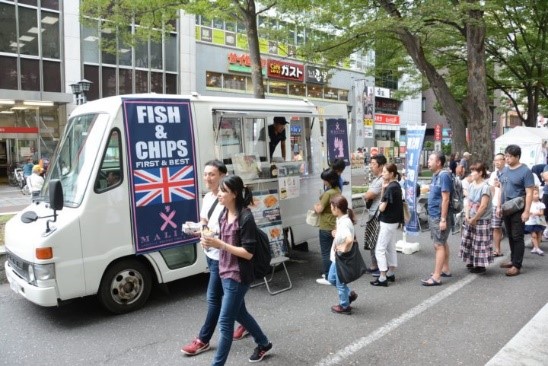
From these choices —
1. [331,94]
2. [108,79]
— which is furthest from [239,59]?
[331,94]

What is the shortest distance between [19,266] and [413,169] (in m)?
6.61

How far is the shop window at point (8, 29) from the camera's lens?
768 inches

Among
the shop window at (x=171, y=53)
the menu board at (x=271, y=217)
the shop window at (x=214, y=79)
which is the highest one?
the shop window at (x=171, y=53)

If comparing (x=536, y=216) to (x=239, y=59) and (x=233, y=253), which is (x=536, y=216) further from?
(x=239, y=59)

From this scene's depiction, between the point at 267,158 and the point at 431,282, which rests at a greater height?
the point at 267,158

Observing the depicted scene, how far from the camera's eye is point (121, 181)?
16.2ft

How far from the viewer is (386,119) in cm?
4706

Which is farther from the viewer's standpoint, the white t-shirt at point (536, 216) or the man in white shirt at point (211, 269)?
→ the white t-shirt at point (536, 216)

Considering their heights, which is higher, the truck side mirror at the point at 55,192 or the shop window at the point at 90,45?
the shop window at the point at 90,45

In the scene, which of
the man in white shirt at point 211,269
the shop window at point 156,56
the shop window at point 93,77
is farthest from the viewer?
the shop window at point 156,56

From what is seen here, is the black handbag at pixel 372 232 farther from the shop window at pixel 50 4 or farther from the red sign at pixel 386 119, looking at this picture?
the red sign at pixel 386 119

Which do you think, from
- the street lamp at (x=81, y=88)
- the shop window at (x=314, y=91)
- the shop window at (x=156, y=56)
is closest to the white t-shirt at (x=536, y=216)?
the street lamp at (x=81, y=88)

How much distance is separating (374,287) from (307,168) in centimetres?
209

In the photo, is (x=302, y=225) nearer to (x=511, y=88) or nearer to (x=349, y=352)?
(x=349, y=352)
